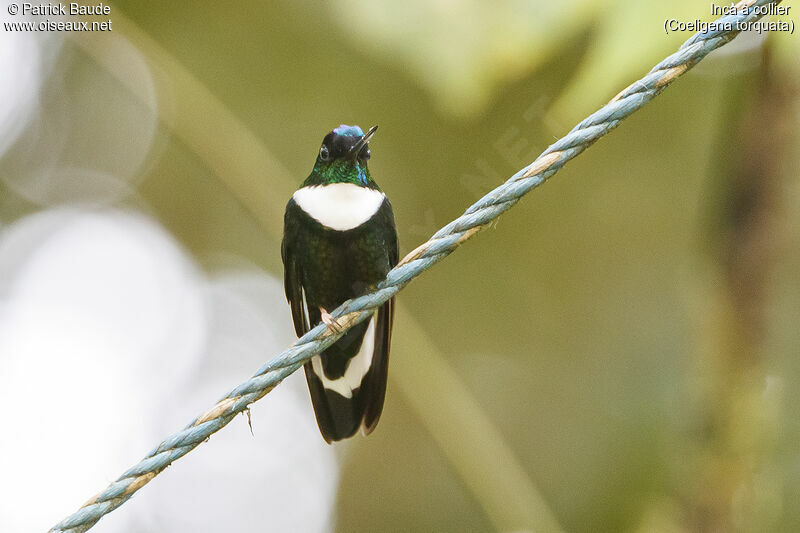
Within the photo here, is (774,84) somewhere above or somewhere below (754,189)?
above

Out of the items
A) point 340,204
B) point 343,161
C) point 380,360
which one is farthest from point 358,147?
point 380,360

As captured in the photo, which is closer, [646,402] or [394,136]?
[646,402]

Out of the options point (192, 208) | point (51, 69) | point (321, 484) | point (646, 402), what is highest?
point (51, 69)

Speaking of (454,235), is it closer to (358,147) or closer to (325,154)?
(358,147)

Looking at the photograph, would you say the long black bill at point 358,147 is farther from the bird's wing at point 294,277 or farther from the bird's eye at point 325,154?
the bird's wing at point 294,277

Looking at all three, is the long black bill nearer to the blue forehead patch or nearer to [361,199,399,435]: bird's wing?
the blue forehead patch

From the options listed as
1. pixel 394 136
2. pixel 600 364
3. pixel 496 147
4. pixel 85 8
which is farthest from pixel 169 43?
pixel 600 364

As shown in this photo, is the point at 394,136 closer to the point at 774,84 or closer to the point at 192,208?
the point at 192,208
